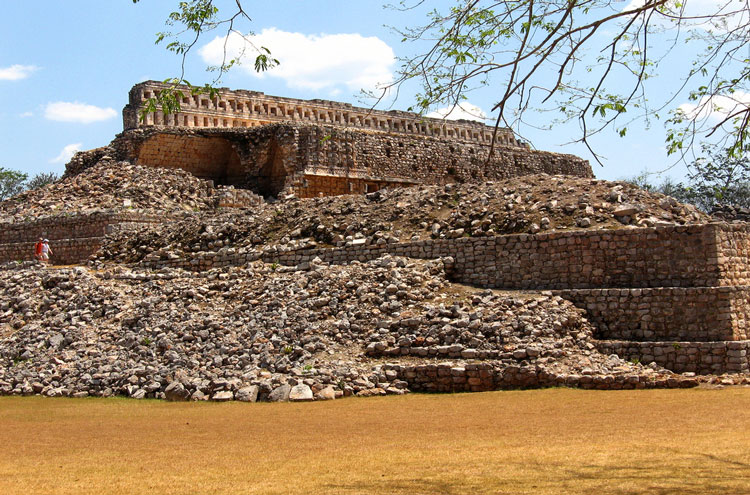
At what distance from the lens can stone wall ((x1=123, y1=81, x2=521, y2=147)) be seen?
26.7 m

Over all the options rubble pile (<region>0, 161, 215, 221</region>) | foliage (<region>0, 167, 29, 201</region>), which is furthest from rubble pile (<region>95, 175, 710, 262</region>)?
foliage (<region>0, 167, 29, 201</region>)

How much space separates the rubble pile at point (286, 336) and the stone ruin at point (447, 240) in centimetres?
64

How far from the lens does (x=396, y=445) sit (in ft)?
29.5

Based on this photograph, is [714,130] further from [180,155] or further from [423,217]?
[180,155]

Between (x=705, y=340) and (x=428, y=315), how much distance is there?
4.12m

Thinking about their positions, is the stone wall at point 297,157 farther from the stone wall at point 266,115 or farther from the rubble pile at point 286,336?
the rubble pile at point 286,336

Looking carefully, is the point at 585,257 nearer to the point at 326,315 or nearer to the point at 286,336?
the point at 326,315

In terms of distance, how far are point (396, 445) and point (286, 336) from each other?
5.16 meters

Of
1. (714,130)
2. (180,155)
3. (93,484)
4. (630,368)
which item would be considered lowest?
(93,484)

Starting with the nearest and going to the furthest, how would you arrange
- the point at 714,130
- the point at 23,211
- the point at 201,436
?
1. the point at 714,130
2. the point at 201,436
3. the point at 23,211

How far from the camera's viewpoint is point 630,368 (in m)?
12.8

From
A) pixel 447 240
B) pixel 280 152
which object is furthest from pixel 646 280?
pixel 280 152

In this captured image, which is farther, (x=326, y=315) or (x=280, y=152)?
(x=280, y=152)

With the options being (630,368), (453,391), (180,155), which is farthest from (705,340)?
(180,155)
